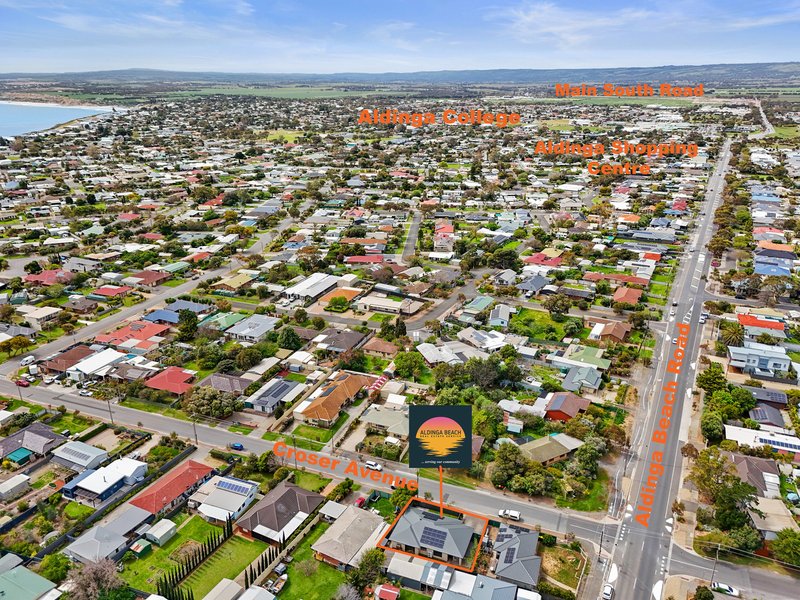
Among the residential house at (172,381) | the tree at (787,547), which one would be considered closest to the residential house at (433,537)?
the tree at (787,547)

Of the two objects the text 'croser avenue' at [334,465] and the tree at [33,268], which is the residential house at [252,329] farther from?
the tree at [33,268]

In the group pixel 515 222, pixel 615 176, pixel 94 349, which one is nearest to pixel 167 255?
pixel 94 349

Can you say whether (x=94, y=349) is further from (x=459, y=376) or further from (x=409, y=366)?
(x=459, y=376)

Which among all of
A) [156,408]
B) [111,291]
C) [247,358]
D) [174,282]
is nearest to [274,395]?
[247,358]

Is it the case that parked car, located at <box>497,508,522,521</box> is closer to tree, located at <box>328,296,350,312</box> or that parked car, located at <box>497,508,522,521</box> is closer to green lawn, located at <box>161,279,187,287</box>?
tree, located at <box>328,296,350,312</box>

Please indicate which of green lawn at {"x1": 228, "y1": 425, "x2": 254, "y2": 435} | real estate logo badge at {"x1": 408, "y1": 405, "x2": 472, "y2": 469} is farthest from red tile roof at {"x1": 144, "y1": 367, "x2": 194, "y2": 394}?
real estate logo badge at {"x1": 408, "y1": 405, "x2": 472, "y2": 469}

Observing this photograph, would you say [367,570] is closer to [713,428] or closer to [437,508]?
[437,508]

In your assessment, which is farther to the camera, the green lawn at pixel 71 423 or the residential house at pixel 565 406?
the residential house at pixel 565 406
